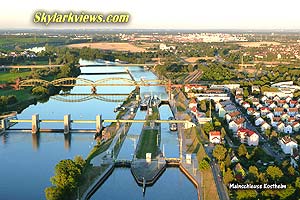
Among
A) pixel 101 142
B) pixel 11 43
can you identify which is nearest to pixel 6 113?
pixel 101 142

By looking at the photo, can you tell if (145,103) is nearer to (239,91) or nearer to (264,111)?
(239,91)

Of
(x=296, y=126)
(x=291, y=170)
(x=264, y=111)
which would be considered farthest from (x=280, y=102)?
(x=291, y=170)

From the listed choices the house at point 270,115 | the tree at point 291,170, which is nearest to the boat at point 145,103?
the house at point 270,115

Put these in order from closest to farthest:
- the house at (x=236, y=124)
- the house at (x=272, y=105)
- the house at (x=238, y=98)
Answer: the house at (x=236, y=124) → the house at (x=272, y=105) → the house at (x=238, y=98)

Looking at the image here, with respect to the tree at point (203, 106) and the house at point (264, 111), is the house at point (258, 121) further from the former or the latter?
the tree at point (203, 106)

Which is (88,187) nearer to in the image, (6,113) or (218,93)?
(6,113)

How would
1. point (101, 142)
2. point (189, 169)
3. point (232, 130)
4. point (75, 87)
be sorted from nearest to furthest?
1. point (189, 169)
2. point (101, 142)
3. point (232, 130)
4. point (75, 87)

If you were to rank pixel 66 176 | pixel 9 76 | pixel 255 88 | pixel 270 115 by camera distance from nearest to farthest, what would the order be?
pixel 66 176 → pixel 270 115 → pixel 255 88 → pixel 9 76
